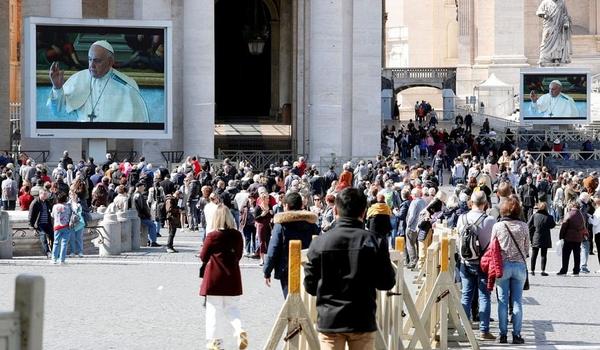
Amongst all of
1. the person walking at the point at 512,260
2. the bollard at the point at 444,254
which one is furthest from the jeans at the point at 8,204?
the bollard at the point at 444,254

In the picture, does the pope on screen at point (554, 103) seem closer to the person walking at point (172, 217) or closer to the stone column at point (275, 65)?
the stone column at point (275, 65)

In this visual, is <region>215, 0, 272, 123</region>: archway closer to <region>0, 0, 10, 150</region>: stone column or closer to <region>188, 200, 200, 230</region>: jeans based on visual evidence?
<region>0, 0, 10, 150</region>: stone column

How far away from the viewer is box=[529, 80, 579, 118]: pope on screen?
54.0 meters

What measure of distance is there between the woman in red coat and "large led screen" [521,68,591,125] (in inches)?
1590

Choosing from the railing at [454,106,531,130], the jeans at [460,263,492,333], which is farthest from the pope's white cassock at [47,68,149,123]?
the jeans at [460,263,492,333]

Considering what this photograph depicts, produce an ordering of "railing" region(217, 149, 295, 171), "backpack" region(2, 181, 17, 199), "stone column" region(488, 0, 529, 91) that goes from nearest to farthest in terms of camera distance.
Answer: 1. "backpack" region(2, 181, 17, 199)
2. "railing" region(217, 149, 295, 171)
3. "stone column" region(488, 0, 529, 91)

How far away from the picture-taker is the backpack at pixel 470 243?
16625mm

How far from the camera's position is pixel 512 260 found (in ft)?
52.5

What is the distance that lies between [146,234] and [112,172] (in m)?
6.10

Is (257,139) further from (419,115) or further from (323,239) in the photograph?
(323,239)

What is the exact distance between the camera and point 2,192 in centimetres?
3581

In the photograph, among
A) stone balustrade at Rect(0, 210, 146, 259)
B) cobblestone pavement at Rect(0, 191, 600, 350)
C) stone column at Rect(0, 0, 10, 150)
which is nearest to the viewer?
cobblestone pavement at Rect(0, 191, 600, 350)

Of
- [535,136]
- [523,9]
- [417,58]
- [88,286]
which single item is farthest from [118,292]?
[417,58]

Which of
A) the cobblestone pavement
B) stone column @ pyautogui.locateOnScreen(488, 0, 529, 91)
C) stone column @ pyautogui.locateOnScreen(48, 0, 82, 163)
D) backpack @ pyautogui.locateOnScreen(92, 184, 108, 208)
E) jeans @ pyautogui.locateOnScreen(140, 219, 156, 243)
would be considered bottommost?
the cobblestone pavement
